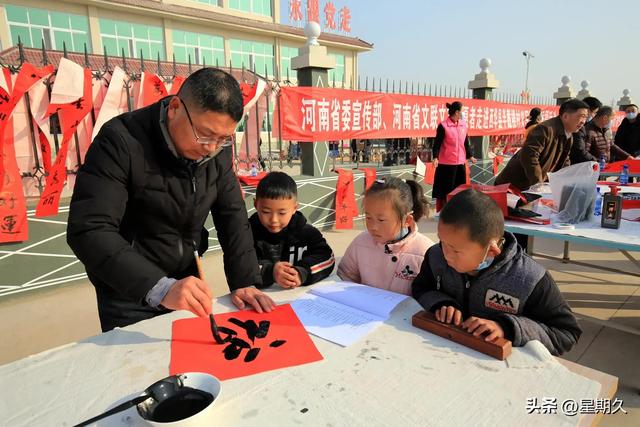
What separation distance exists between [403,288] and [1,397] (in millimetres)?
1242

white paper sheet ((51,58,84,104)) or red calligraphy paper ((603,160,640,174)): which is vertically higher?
white paper sheet ((51,58,84,104))

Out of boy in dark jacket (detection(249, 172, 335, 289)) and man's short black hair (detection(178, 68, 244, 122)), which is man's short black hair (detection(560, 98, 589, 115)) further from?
man's short black hair (detection(178, 68, 244, 122))

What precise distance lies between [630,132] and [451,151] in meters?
3.22

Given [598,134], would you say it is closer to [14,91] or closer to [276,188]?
[276,188]

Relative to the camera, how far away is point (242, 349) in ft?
3.37

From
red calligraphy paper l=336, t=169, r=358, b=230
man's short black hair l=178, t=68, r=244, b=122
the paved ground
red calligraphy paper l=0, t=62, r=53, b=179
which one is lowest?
the paved ground

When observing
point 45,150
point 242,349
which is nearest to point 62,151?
point 45,150

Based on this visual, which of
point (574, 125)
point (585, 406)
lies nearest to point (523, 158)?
point (574, 125)

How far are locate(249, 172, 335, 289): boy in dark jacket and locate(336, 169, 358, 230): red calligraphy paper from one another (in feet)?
10.5

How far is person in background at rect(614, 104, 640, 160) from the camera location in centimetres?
605

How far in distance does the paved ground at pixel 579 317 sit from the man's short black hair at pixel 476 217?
1.28 metres

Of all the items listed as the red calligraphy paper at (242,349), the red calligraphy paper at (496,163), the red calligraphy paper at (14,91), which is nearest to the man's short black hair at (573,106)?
the red calligraphy paper at (242,349)

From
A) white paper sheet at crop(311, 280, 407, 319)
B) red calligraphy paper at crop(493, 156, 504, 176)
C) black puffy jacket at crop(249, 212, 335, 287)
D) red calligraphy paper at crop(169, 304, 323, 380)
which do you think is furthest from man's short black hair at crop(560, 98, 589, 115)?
red calligraphy paper at crop(493, 156, 504, 176)

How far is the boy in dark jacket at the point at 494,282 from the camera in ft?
3.63
